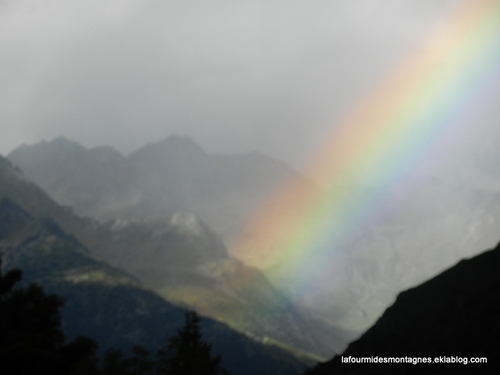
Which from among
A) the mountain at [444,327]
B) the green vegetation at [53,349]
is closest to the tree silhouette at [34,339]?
the green vegetation at [53,349]

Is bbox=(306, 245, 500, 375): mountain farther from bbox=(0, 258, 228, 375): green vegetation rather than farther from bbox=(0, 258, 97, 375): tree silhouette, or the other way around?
bbox=(0, 258, 97, 375): tree silhouette

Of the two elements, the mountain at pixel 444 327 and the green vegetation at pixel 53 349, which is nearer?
the mountain at pixel 444 327

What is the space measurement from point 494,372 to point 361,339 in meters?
14.1

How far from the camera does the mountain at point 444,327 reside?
126 ft

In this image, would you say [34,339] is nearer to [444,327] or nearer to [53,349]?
[53,349]

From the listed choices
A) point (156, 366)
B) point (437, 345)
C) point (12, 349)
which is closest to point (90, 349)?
point (156, 366)

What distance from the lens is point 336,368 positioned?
46156 millimetres

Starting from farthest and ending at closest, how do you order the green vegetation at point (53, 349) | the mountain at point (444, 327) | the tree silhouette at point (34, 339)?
the green vegetation at point (53, 349) → the tree silhouette at point (34, 339) → the mountain at point (444, 327)

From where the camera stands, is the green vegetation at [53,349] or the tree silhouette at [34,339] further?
the green vegetation at [53,349]

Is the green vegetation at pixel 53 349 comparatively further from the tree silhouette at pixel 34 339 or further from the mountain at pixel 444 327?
the mountain at pixel 444 327

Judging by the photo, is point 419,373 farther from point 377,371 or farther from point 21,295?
point 21,295

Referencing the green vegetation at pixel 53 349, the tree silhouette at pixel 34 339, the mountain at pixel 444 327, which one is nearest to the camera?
the mountain at pixel 444 327

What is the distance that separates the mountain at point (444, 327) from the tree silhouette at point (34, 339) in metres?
19.0

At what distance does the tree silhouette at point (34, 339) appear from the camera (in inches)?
1670
